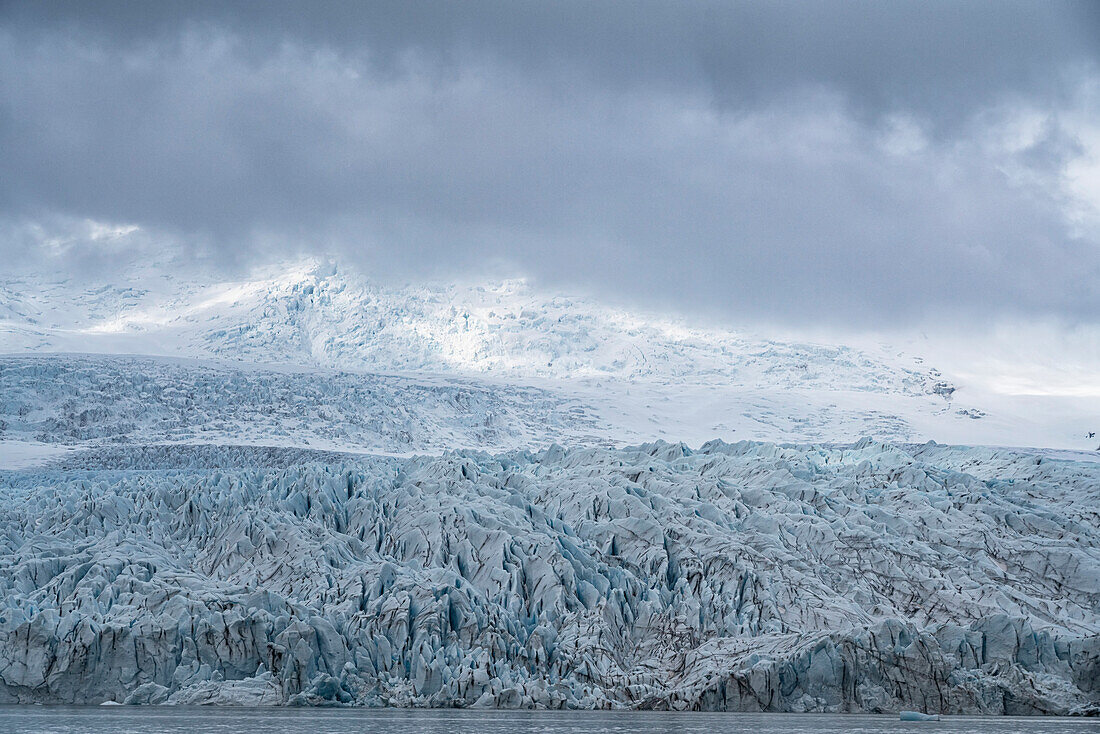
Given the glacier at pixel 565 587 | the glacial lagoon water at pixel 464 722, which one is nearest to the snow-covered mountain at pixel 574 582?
the glacier at pixel 565 587

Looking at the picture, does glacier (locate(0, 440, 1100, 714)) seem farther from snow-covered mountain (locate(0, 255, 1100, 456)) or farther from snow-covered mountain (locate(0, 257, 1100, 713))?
snow-covered mountain (locate(0, 255, 1100, 456))

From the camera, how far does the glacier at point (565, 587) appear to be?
110ft

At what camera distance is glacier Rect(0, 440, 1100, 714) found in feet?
110

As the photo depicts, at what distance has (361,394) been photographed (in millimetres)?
85625

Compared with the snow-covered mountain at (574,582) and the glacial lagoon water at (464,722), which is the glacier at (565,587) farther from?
the glacial lagoon water at (464,722)

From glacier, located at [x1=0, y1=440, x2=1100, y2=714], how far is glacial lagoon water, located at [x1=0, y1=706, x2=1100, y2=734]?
821 mm

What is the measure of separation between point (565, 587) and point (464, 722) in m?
8.57

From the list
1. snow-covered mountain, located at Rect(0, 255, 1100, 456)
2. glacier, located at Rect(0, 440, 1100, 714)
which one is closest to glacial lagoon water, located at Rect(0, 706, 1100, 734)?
glacier, located at Rect(0, 440, 1100, 714)

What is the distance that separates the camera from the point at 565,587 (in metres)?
38.1

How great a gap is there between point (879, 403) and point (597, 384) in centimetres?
2626

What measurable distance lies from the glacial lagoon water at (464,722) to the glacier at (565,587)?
2.69 feet

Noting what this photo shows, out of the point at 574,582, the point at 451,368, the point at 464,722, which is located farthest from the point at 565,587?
the point at 451,368

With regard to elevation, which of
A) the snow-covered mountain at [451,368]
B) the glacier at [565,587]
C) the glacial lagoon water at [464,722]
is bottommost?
the glacial lagoon water at [464,722]

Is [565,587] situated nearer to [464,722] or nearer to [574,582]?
[574,582]
